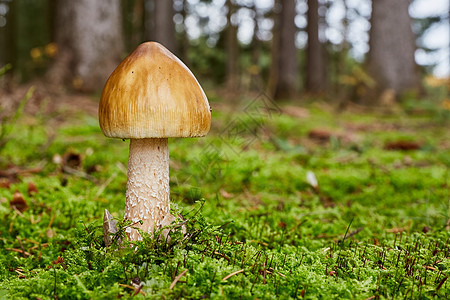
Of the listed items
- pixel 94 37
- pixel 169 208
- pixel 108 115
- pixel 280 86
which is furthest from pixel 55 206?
pixel 280 86

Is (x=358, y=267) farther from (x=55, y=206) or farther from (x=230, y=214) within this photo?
(x=55, y=206)

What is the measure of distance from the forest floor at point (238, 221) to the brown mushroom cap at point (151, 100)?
48 cm

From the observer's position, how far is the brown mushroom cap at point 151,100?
173cm

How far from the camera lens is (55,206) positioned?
2.71 m

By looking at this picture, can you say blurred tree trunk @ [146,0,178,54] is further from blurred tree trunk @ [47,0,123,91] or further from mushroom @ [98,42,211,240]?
mushroom @ [98,42,211,240]

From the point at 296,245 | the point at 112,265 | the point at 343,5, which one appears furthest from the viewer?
the point at 343,5

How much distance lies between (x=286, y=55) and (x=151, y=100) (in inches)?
533

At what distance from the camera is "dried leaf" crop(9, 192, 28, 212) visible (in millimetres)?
2709

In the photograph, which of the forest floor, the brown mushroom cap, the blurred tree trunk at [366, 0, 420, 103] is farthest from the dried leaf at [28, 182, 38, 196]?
the blurred tree trunk at [366, 0, 420, 103]

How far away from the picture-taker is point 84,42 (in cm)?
746

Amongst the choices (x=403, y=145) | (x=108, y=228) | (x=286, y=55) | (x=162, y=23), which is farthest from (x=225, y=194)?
(x=286, y=55)

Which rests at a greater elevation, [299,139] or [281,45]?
[281,45]

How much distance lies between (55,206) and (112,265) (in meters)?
1.28

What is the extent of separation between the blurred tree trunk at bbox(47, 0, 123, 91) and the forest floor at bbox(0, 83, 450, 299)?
2.11m
